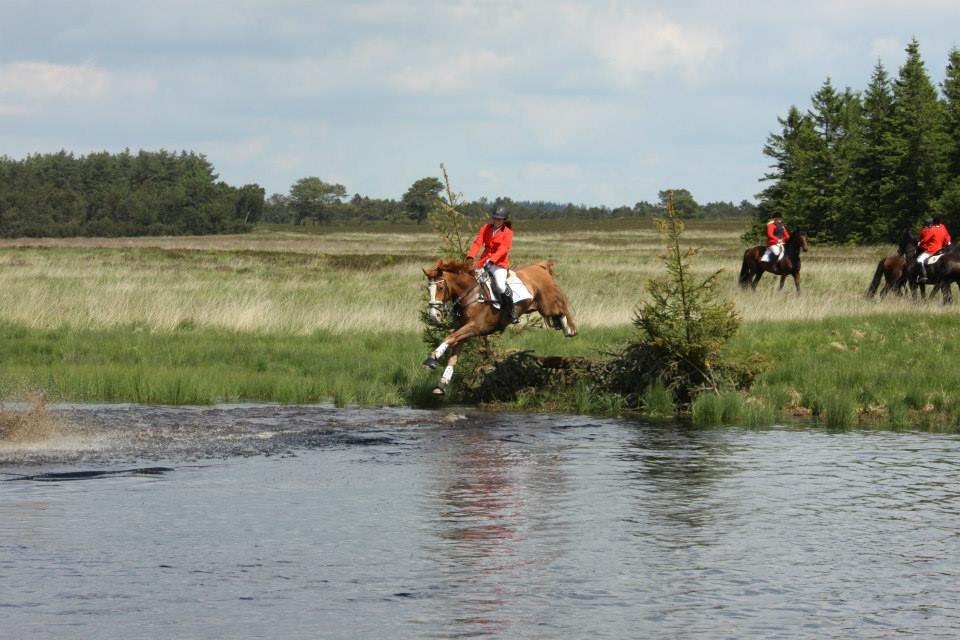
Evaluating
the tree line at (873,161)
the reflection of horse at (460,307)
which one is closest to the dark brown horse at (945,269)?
the reflection of horse at (460,307)

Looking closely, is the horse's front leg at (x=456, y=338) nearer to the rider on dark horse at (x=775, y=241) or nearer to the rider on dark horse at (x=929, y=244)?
the rider on dark horse at (x=929, y=244)

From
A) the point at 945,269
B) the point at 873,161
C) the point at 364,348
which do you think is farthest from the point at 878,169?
the point at 364,348

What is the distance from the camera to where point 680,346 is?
20266mm

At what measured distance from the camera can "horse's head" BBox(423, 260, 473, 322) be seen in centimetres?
1945

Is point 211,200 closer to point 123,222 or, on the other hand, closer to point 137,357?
point 123,222

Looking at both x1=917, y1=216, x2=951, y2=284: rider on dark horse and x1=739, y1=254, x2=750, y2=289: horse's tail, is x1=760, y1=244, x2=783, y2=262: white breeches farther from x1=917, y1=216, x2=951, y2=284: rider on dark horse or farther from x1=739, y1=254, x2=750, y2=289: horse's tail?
x1=917, y1=216, x2=951, y2=284: rider on dark horse

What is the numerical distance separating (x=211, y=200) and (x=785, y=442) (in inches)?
6336

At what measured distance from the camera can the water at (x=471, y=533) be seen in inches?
359

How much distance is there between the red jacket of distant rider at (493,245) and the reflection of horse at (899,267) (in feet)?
53.2

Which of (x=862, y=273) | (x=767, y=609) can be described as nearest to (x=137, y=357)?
(x=767, y=609)

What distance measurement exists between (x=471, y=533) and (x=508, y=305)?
8.49 meters

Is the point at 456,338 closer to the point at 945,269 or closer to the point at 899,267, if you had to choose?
the point at 945,269

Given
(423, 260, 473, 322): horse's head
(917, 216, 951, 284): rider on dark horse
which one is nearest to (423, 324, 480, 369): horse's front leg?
(423, 260, 473, 322): horse's head

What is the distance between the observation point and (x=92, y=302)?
3294 cm
